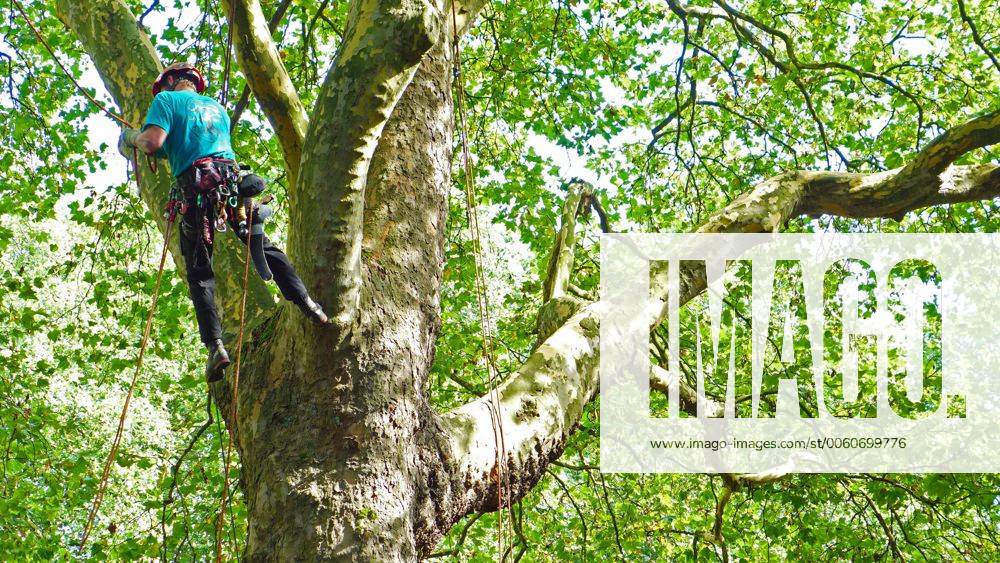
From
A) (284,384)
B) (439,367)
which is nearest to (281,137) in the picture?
(284,384)

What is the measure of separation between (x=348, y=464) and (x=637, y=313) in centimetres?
226

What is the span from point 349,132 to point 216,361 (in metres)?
1.10

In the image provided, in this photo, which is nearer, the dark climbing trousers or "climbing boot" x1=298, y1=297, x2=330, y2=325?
"climbing boot" x1=298, y1=297, x2=330, y2=325

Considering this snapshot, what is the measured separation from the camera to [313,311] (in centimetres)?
280

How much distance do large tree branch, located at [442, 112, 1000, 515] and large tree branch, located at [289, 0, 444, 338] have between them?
884mm

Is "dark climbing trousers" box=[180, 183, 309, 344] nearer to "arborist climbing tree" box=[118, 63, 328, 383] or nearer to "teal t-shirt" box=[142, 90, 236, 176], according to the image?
"arborist climbing tree" box=[118, 63, 328, 383]

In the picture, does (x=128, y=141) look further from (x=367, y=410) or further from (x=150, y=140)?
(x=367, y=410)

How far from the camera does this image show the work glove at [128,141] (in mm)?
3117

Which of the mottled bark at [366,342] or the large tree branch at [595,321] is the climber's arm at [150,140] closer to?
the mottled bark at [366,342]

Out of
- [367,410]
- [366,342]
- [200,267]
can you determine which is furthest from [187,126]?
[367,410]

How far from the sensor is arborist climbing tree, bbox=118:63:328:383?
3.16 m

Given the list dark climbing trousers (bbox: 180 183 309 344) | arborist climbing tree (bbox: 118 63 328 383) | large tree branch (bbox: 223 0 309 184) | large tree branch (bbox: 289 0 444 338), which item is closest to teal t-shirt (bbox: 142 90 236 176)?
arborist climbing tree (bbox: 118 63 328 383)

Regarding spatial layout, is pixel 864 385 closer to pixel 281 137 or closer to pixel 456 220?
pixel 456 220

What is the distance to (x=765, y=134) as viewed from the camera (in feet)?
28.3
